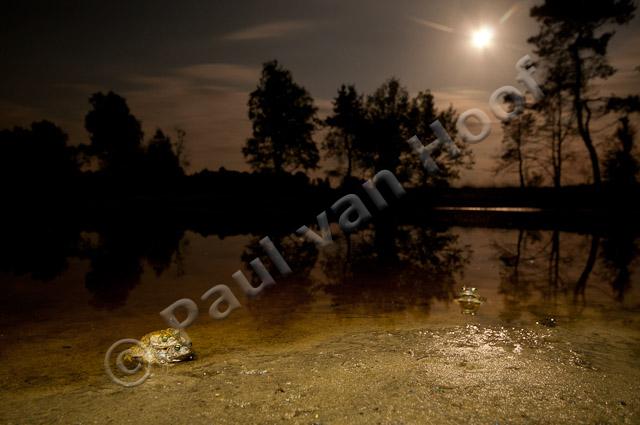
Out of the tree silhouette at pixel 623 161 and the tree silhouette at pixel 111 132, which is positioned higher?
the tree silhouette at pixel 111 132

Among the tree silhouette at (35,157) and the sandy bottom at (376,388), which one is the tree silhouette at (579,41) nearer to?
the sandy bottom at (376,388)

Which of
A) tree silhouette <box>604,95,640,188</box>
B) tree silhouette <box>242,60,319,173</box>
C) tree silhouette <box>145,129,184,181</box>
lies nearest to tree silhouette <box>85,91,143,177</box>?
tree silhouette <box>145,129,184,181</box>

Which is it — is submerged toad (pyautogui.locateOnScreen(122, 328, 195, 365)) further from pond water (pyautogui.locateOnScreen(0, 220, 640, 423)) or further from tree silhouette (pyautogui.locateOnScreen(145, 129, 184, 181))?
tree silhouette (pyautogui.locateOnScreen(145, 129, 184, 181))

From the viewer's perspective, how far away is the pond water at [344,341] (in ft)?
9.10

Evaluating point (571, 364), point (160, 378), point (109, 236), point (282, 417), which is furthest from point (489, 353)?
point (109, 236)

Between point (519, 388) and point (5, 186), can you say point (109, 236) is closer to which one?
point (519, 388)

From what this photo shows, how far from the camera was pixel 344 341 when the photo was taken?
13.2ft

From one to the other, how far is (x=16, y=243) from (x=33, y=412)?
12306 millimetres

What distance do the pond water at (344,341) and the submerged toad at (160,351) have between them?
13cm

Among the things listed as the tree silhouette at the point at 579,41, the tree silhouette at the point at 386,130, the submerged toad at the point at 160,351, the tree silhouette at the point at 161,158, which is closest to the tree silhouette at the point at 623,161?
the tree silhouette at the point at 579,41

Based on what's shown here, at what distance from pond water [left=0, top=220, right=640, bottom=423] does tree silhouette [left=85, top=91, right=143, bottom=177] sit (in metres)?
38.3

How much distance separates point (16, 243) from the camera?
12.5m

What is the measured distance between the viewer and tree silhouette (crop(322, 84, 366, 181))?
39750 mm

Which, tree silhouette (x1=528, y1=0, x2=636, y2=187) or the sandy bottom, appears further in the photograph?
tree silhouette (x1=528, y1=0, x2=636, y2=187)
